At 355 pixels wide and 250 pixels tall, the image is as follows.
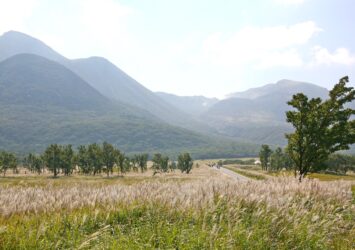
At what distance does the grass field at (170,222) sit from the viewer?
6547mm

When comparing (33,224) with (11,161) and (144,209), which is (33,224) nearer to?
(144,209)

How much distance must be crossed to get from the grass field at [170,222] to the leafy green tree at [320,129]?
27218 millimetres

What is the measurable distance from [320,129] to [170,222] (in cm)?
3292

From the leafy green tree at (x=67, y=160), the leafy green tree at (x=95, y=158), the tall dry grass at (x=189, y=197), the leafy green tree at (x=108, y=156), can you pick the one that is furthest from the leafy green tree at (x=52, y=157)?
the tall dry grass at (x=189, y=197)

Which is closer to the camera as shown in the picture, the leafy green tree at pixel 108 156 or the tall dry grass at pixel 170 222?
the tall dry grass at pixel 170 222

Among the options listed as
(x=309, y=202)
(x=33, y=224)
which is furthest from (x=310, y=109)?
(x=33, y=224)

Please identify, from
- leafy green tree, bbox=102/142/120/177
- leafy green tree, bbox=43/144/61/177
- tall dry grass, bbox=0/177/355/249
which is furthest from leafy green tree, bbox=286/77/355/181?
leafy green tree, bbox=43/144/61/177

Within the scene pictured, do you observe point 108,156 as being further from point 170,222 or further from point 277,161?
point 170,222

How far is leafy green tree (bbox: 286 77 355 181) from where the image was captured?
121 feet

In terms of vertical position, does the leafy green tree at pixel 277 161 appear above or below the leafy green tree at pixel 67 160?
below

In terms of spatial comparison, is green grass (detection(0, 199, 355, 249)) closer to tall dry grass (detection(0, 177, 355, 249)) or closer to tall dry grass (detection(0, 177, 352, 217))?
tall dry grass (detection(0, 177, 355, 249))

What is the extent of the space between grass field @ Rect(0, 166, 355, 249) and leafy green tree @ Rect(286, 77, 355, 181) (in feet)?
89.3

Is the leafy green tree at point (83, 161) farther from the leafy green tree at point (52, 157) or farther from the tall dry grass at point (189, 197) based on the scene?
the tall dry grass at point (189, 197)

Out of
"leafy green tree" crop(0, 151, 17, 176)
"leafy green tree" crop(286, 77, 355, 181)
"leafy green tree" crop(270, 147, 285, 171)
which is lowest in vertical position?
"leafy green tree" crop(270, 147, 285, 171)
